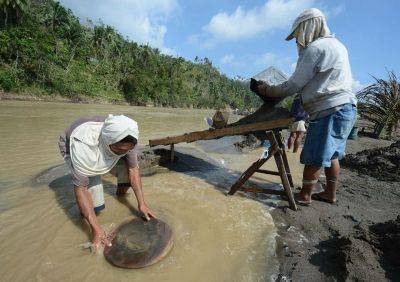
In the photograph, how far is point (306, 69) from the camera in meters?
3.02

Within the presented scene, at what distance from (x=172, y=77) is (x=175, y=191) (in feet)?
155

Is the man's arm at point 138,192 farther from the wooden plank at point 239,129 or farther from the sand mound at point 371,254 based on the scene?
the sand mound at point 371,254

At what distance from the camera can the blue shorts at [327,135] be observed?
3.10 m

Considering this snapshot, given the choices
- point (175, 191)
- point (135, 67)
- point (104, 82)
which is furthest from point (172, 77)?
point (175, 191)

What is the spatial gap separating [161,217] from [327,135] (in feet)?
6.22

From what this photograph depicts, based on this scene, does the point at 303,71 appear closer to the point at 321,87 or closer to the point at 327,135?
the point at 321,87

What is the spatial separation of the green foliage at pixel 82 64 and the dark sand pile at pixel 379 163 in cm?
2770

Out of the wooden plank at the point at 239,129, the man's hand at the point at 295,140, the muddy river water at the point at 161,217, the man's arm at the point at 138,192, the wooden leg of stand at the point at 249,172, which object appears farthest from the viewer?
the man's hand at the point at 295,140

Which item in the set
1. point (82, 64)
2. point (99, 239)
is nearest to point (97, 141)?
point (99, 239)

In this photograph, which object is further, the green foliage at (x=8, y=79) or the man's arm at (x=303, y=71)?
the green foliage at (x=8, y=79)

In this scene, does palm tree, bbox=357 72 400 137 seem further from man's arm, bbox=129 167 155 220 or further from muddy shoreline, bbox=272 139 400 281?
man's arm, bbox=129 167 155 220

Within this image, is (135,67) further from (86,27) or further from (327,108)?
(327,108)

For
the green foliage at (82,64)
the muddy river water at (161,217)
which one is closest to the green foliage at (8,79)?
the green foliage at (82,64)

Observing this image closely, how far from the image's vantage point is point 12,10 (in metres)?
30.3
